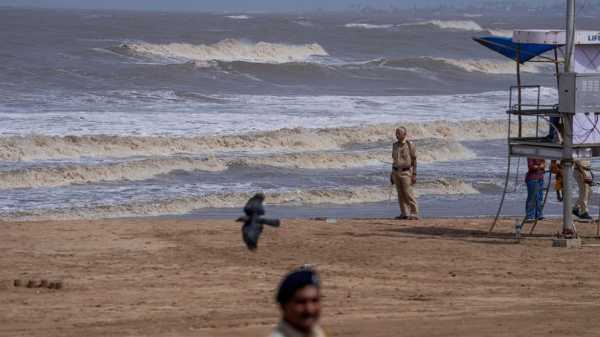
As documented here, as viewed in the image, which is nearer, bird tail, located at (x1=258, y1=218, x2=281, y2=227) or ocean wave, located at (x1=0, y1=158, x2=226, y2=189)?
bird tail, located at (x1=258, y1=218, x2=281, y2=227)

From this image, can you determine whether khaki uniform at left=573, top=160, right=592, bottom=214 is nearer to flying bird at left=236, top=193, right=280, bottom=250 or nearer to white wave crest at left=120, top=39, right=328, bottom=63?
flying bird at left=236, top=193, right=280, bottom=250

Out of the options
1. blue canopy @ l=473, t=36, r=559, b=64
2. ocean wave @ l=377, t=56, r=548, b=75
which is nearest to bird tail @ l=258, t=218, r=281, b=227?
blue canopy @ l=473, t=36, r=559, b=64

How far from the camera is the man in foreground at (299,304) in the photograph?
445 centimetres

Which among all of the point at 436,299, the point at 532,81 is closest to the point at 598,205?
the point at 436,299

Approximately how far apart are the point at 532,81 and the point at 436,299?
47.1 m

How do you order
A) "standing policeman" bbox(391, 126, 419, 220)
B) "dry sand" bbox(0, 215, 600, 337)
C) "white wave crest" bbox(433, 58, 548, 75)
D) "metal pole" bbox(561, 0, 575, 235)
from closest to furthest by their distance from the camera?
"dry sand" bbox(0, 215, 600, 337)
"metal pole" bbox(561, 0, 575, 235)
"standing policeman" bbox(391, 126, 419, 220)
"white wave crest" bbox(433, 58, 548, 75)

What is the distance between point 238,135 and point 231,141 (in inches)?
27.8

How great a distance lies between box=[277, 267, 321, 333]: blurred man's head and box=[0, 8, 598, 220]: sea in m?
15.1

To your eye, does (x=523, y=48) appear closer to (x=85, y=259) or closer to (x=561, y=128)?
(x=561, y=128)

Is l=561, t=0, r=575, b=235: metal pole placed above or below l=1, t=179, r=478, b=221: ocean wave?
above

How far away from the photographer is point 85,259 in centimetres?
1370

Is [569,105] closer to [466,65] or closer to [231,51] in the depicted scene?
[466,65]

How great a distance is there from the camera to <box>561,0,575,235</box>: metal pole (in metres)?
14.4

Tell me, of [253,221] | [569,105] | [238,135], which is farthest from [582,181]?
[238,135]
